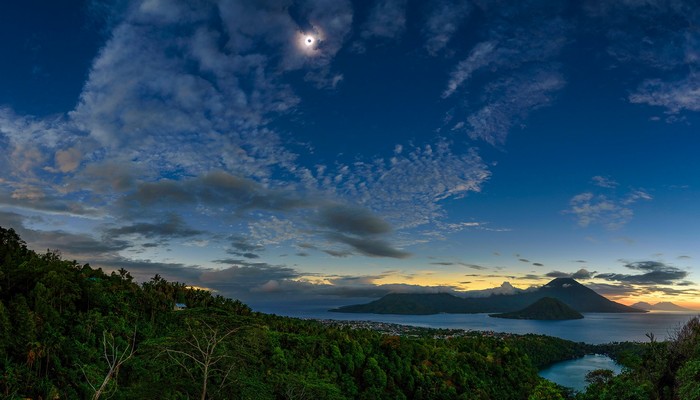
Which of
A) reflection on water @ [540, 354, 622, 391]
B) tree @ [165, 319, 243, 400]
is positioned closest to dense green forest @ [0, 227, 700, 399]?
tree @ [165, 319, 243, 400]

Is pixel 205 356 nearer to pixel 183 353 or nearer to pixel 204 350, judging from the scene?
pixel 183 353

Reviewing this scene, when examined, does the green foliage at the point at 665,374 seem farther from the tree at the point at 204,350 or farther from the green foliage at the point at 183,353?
the tree at the point at 204,350

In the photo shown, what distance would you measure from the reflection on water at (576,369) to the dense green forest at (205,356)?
3171 cm

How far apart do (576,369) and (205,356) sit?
14171 centimetres

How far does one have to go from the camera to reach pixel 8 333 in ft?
130

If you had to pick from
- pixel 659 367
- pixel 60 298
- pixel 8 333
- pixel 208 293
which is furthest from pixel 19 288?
pixel 659 367

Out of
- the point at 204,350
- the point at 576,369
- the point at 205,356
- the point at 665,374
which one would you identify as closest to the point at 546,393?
the point at 665,374

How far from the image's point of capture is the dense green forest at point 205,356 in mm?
15633

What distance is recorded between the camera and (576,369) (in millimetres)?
127375

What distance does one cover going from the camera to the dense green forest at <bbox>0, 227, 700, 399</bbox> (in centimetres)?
1563

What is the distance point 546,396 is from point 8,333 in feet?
160

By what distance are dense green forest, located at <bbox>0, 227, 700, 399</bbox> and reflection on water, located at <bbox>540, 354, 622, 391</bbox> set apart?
104ft

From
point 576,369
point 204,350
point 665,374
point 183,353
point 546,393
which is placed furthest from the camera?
point 576,369

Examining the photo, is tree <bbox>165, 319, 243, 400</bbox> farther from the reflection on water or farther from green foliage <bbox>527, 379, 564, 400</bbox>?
the reflection on water
